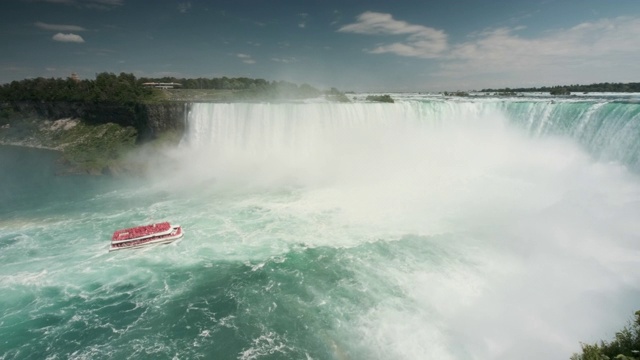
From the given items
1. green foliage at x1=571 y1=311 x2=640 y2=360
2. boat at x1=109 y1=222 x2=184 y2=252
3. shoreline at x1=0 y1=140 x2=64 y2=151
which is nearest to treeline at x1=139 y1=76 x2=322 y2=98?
shoreline at x1=0 y1=140 x2=64 y2=151

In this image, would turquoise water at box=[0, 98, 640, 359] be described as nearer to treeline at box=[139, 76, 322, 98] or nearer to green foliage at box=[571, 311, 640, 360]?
green foliage at box=[571, 311, 640, 360]

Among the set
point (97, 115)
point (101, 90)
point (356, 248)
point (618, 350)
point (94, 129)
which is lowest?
point (356, 248)

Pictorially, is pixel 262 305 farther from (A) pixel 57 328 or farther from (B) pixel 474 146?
(B) pixel 474 146

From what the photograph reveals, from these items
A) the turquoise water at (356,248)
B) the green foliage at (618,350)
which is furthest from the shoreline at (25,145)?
the green foliage at (618,350)

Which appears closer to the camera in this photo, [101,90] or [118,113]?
[118,113]

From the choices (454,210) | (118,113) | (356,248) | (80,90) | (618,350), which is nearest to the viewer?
(618,350)

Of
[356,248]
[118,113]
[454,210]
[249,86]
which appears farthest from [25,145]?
[454,210]

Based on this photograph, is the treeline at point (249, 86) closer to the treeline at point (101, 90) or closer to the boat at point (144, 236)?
the treeline at point (101, 90)

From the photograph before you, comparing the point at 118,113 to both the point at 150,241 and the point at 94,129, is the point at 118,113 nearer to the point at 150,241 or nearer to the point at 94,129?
the point at 94,129
